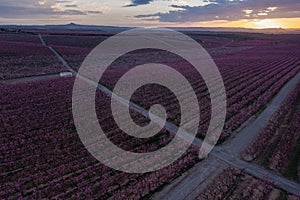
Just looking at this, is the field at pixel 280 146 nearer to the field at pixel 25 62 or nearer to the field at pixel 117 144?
the field at pixel 117 144

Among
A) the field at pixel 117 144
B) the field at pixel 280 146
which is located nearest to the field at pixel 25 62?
the field at pixel 117 144

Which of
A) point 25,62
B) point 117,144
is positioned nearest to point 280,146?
point 117,144

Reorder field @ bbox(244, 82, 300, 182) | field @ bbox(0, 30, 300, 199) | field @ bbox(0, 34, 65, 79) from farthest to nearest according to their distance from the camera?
field @ bbox(0, 34, 65, 79) < field @ bbox(244, 82, 300, 182) < field @ bbox(0, 30, 300, 199)

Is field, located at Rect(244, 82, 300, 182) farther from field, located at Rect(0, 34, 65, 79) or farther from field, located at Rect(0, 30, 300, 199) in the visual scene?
field, located at Rect(0, 34, 65, 79)

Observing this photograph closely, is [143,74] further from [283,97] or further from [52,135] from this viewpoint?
[52,135]

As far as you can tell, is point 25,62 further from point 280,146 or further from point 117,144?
point 280,146

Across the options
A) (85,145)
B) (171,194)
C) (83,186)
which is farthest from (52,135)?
(171,194)

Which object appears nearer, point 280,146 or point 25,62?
point 280,146

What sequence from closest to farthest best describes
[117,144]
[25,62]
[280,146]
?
[280,146] < [117,144] < [25,62]

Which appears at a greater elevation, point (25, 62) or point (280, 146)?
point (25, 62)

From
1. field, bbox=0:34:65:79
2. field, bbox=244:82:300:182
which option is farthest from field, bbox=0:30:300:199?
field, bbox=0:34:65:79

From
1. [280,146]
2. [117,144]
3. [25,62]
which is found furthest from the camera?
[25,62]
